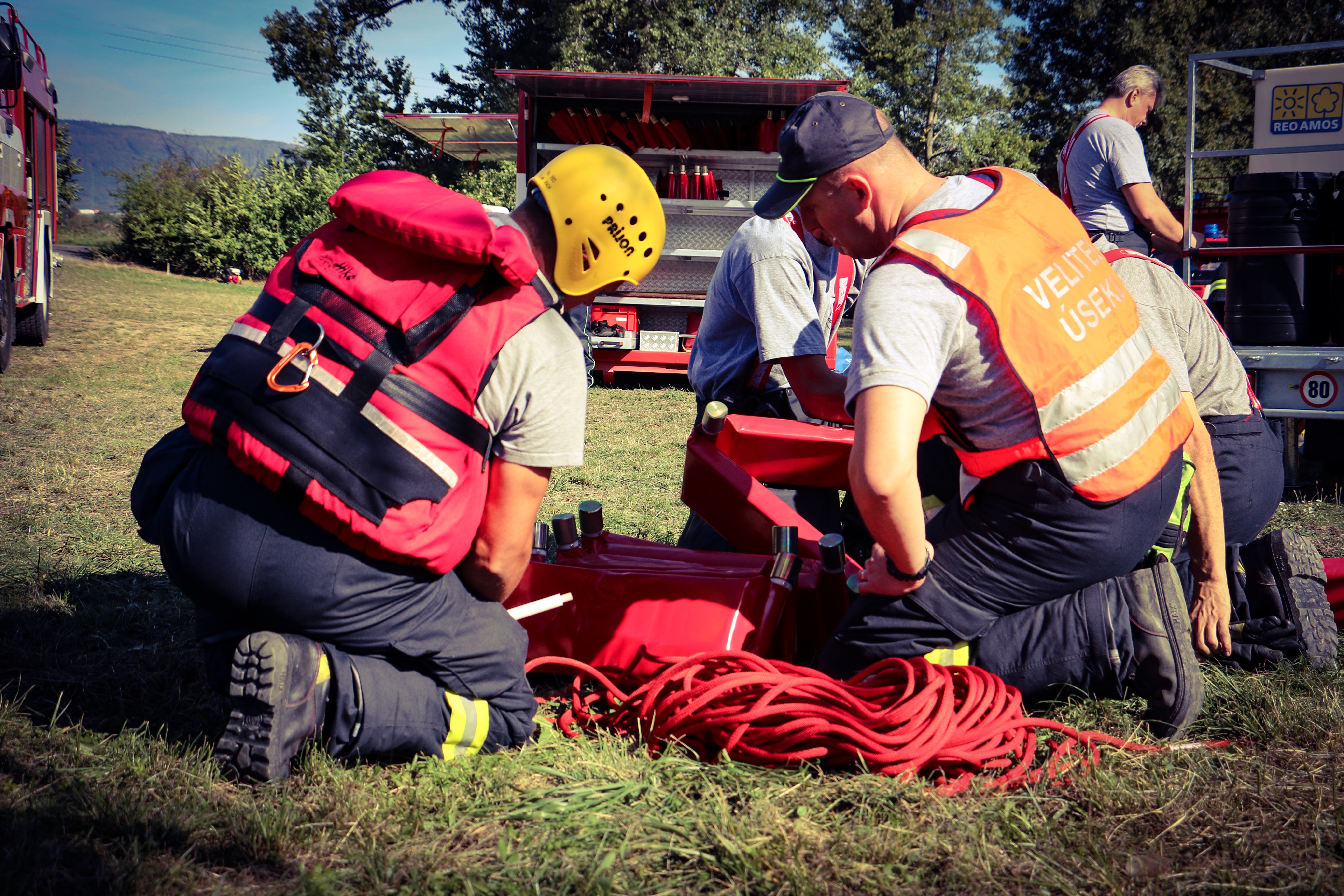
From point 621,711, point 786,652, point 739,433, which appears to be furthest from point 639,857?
point 739,433

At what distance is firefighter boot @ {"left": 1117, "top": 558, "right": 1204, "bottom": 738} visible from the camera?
7.51 ft

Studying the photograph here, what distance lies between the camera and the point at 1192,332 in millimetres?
3053

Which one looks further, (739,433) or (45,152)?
(45,152)

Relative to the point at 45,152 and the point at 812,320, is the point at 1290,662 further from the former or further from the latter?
the point at 45,152

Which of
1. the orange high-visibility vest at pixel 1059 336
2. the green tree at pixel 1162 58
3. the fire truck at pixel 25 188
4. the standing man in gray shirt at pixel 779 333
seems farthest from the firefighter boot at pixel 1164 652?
the green tree at pixel 1162 58

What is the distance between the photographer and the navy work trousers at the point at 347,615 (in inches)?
78.2

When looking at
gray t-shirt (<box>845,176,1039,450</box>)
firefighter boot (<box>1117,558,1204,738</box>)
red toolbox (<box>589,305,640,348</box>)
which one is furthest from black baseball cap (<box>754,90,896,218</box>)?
red toolbox (<box>589,305,640,348</box>)

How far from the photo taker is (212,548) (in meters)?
1.99

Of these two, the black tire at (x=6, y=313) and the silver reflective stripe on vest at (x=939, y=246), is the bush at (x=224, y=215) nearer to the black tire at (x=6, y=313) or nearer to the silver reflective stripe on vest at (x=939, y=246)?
the black tire at (x=6, y=313)

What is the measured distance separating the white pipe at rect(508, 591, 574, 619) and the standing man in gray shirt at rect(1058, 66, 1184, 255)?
3822 mm

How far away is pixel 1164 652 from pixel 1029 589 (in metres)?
0.34

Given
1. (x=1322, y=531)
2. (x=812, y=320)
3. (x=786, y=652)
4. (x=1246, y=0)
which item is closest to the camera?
(x=786, y=652)

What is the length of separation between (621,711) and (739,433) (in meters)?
0.96

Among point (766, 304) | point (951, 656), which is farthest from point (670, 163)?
point (951, 656)
